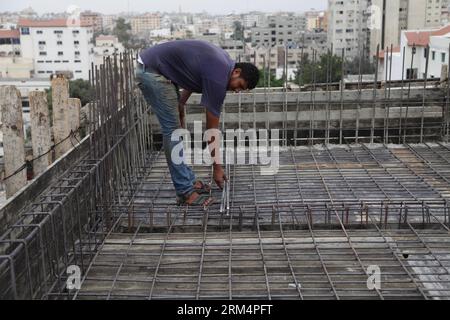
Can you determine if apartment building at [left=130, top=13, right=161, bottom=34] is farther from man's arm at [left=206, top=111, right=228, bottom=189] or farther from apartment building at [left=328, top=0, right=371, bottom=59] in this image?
man's arm at [left=206, top=111, right=228, bottom=189]

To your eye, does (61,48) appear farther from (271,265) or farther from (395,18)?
(271,265)

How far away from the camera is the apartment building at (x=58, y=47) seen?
3999 cm

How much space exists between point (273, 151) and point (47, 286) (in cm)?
277

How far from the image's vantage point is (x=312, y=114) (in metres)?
5.02

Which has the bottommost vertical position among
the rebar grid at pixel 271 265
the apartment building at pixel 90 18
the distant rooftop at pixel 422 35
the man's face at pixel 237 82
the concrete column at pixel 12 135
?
the rebar grid at pixel 271 265

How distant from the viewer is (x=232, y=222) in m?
3.19

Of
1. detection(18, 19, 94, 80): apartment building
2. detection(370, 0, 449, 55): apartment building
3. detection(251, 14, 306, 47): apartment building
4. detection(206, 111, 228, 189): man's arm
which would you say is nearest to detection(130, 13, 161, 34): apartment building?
detection(251, 14, 306, 47): apartment building

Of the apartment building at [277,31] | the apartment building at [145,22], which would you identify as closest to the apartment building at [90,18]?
the apartment building at [277,31]

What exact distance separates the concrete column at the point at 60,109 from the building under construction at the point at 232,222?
598 mm

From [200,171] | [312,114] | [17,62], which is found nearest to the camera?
[200,171]

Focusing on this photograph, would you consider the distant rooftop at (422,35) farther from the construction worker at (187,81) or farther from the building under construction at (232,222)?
the construction worker at (187,81)

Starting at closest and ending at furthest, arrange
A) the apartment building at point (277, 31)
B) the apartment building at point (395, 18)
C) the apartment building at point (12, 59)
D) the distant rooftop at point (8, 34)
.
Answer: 1. the apartment building at point (395, 18)
2. the apartment building at point (12, 59)
3. the distant rooftop at point (8, 34)
4. the apartment building at point (277, 31)

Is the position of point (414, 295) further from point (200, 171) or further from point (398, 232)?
point (200, 171)
